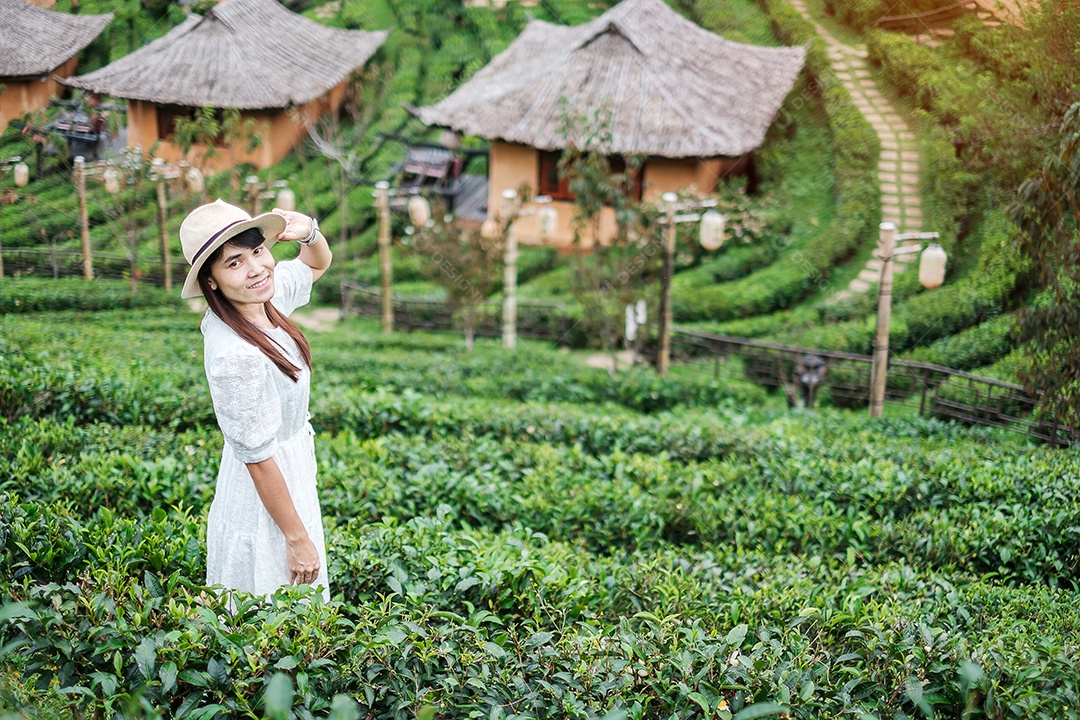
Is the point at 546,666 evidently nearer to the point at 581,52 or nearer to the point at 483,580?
the point at 483,580

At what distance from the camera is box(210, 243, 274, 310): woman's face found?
2.82 meters

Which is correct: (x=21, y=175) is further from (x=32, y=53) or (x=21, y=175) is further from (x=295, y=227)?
(x=295, y=227)

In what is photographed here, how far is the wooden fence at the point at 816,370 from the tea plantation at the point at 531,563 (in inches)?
61.0

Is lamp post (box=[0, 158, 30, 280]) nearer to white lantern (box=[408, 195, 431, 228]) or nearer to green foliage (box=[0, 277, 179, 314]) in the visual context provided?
green foliage (box=[0, 277, 179, 314])

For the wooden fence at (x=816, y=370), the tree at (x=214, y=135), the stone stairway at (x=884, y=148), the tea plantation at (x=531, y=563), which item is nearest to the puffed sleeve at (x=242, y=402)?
the tea plantation at (x=531, y=563)

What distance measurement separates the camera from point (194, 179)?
9.39 metres

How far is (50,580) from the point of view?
9.78 ft

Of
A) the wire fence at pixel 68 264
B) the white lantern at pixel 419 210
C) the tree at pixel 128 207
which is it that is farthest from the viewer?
the white lantern at pixel 419 210

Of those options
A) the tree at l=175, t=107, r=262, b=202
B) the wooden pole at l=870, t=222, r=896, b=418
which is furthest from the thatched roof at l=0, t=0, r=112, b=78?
the wooden pole at l=870, t=222, r=896, b=418

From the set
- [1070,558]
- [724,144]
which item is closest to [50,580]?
[1070,558]

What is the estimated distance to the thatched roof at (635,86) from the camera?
47.6 feet

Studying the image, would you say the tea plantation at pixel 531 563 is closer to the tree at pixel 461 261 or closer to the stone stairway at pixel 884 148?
the tree at pixel 461 261

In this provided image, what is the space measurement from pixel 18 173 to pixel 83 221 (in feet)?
2.24

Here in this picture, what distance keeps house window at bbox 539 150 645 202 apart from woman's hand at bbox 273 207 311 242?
39.9ft
